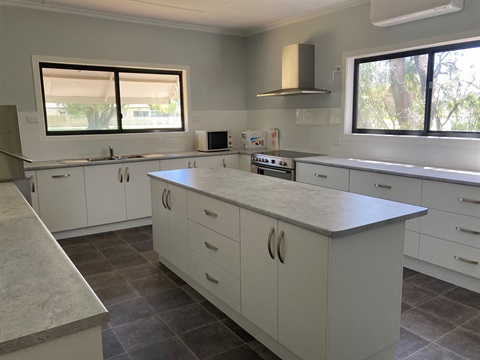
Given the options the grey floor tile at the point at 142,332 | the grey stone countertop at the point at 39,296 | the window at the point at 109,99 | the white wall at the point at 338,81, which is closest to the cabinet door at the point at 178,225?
the grey floor tile at the point at 142,332

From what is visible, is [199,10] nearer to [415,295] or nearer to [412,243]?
[412,243]

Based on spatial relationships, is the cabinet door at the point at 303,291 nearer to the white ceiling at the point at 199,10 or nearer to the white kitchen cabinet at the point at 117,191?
the white kitchen cabinet at the point at 117,191

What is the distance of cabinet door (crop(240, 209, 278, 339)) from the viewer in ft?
7.01

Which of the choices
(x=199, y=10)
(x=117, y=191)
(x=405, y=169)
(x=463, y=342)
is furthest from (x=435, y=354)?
(x=199, y=10)

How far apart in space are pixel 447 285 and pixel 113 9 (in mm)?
4505

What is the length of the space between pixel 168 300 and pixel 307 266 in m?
1.46

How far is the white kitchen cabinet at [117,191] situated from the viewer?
447 centimetres

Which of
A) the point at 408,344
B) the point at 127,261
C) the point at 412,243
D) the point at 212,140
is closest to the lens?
the point at 408,344

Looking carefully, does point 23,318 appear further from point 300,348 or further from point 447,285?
point 447,285

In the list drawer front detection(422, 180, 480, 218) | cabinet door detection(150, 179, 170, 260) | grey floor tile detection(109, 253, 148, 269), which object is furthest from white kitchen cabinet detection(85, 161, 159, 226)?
drawer front detection(422, 180, 480, 218)

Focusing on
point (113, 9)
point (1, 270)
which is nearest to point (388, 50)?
point (113, 9)

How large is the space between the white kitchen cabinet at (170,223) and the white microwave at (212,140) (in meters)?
1.96

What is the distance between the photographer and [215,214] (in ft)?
8.60

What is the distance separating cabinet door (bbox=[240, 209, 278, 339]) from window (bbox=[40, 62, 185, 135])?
3.37m
